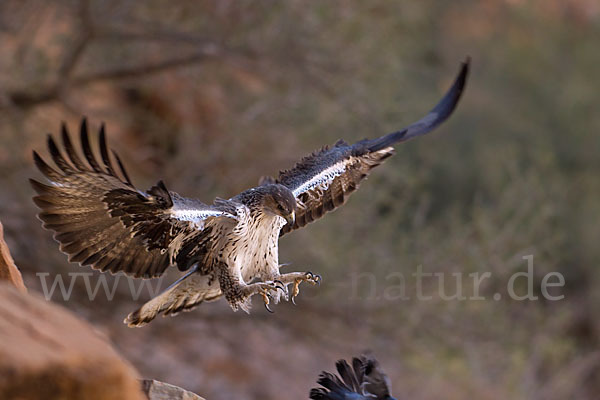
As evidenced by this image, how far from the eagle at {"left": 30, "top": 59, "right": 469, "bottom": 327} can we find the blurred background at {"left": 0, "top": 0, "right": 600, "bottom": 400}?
3552 mm

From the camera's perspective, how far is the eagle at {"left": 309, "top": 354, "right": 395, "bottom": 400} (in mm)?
3852

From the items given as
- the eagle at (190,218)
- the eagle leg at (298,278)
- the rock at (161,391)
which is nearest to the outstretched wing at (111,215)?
the eagle at (190,218)

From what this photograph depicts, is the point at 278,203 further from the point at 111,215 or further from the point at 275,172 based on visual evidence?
the point at 275,172

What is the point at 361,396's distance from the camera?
A: 392 cm

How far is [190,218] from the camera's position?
419cm

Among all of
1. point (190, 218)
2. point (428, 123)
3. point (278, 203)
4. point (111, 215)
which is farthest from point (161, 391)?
point (428, 123)

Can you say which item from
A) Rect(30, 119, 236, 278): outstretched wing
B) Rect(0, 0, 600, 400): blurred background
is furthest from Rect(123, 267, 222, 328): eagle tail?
Rect(0, 0, 600, 400): blurred background

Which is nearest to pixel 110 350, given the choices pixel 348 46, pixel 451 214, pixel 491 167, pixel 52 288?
pixel 52 288

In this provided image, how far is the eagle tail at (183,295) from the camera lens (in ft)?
15.9

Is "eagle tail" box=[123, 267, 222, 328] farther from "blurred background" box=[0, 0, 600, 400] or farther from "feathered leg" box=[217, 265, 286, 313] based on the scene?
"blurred background" box=[0, 0, 600, 400]

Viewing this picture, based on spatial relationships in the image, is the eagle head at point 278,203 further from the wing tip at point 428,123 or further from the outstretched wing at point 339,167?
the wing tip at point 428,123

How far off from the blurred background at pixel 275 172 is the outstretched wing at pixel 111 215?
4230mm

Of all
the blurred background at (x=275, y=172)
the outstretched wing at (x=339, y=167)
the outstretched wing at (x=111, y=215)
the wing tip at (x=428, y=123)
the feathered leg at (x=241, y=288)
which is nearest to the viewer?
the outstretched wing at (x=111, y=215)

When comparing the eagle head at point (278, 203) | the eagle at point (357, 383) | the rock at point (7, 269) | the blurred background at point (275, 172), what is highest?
the blurred background at point (275, 172)
